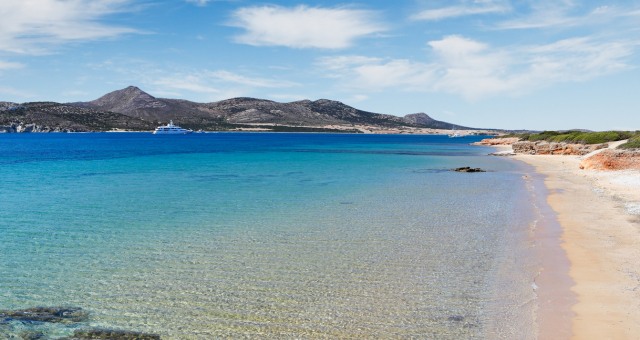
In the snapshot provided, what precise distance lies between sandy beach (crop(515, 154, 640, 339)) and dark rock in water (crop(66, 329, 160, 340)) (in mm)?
7149

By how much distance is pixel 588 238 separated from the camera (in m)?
16.6

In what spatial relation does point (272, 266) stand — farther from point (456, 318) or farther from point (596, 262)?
point (596, 262)

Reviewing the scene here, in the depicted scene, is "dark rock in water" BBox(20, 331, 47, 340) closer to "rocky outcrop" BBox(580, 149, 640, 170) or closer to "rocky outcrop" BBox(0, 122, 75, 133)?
"rocky outcrop" BBox(580, 149, 640, 170)

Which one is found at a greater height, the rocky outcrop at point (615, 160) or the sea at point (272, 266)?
the rocky outcrop at point (615, 160)

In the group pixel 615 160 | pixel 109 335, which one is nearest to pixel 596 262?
pixel 109 335

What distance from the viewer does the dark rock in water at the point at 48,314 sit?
962 cm

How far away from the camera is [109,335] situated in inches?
352

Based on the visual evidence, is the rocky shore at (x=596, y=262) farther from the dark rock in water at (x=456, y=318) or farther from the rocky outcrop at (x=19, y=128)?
the rocky outcrop at (x=19, y=128)

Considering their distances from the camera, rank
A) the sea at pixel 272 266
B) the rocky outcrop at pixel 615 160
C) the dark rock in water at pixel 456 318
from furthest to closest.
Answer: the rocky outcrop at pixel 615 160
the dark rock in water at pixel 456 318
the sea at pixel 272 266

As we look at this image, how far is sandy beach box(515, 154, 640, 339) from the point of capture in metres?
9.34

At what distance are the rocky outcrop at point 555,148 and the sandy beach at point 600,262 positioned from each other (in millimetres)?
40735

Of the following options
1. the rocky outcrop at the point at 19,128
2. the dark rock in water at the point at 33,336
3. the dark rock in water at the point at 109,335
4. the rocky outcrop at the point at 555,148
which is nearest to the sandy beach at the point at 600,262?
A: the dark rock in water at the point at 109,335

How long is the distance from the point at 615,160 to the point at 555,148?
35054 mm

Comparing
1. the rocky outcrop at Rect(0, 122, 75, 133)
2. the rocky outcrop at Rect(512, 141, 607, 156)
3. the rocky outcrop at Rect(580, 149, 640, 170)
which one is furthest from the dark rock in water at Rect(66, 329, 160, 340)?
the rocky outcrop at Rect(0, 122, 75, 133)
